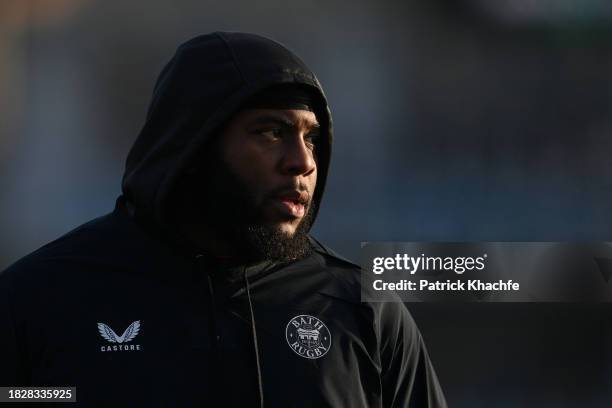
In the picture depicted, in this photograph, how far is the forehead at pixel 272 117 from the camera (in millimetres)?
1414

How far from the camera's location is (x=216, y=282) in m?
→ 1.39

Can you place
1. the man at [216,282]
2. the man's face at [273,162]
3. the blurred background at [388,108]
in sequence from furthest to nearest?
the blurred background at [388,108] → the man's face at [273,162] → the man at [216,282]

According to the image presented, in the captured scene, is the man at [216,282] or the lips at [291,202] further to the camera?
the lips at [291,202]

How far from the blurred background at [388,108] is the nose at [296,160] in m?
2.20

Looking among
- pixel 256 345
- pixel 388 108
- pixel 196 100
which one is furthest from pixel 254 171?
pixel 388 108

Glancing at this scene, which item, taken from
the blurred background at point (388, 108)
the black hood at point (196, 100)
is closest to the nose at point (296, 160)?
the black hood at point (196, 100)

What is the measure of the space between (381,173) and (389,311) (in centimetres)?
224

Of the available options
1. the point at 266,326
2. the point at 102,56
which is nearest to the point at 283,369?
the point at 266,326

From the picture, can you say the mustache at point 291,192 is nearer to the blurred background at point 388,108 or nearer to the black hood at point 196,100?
the black hood at point 196,100

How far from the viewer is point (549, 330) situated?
352cm

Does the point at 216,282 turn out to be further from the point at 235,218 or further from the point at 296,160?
the point at 296,160

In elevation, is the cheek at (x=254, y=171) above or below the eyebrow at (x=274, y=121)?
below

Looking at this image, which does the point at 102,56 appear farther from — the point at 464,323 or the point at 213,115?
the point at 213,115

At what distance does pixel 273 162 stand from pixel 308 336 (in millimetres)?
291
